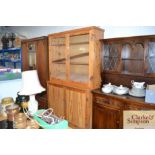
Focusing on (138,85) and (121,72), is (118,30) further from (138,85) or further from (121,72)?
(138,85)

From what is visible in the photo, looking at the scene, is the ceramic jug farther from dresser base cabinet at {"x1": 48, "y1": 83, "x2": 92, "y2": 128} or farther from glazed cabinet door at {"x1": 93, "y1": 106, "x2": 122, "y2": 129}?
dresser base cabinet at {"x1": 48, "y1": 83, "x2": 92, "y2": 128}

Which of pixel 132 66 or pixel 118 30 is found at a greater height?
pixel 118 30

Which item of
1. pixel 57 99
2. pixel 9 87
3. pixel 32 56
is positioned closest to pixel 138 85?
pixel 57 99

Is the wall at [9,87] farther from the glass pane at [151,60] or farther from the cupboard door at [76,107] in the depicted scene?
the glass pane at [151,60]

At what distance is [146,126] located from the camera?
4.00 ft

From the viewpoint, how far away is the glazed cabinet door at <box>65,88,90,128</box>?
186 centimetres

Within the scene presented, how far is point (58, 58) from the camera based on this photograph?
7.13 ft

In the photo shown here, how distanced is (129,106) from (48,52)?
1309 millimetres

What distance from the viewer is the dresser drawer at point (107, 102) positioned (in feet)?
5.21

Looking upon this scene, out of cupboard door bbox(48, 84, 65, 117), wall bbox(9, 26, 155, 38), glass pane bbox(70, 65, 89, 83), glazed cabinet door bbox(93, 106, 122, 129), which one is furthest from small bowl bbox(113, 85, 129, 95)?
cupboard door bbox(48, 84, 65, 117)

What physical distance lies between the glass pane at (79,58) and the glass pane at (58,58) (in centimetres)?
15

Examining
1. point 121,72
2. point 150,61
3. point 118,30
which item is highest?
point 118,30

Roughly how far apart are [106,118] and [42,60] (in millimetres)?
1238
